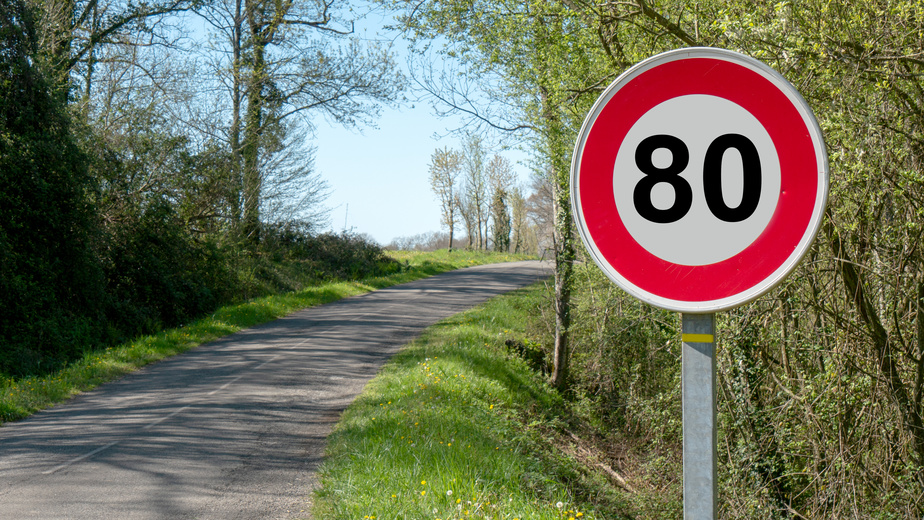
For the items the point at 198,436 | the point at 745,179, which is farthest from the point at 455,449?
the point at 745,179

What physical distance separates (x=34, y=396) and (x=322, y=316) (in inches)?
323

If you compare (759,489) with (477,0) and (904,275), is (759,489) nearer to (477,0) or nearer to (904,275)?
(904,275)

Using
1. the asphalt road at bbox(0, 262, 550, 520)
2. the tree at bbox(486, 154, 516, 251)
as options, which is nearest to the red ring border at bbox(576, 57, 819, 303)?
the asphalt road at bbox(0, 262, 550, 520)

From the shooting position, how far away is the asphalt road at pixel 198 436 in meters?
5.45

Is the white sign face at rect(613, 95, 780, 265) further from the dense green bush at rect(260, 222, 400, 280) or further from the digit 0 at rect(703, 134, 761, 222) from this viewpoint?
the dense green bush at rect(260, 222, 400, 280)

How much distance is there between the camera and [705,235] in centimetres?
173

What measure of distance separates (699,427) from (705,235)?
1.56 feet

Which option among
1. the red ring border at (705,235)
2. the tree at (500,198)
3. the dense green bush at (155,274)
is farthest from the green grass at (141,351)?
the tree at (500,198)

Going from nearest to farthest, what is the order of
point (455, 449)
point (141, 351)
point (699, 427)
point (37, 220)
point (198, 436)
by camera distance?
1. point (699, 427)
2. point (455, 449)
3. point (198, 436)
4. point (141, 351)
5. point (37, 220)

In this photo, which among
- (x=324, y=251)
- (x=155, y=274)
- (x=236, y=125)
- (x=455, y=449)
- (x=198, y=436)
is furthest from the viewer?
(x=324, y=251)

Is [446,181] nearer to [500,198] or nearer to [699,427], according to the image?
[500,198]

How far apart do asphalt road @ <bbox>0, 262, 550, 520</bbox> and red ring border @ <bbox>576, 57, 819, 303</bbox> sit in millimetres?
4227

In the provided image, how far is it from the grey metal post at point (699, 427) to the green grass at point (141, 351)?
29.0 feet

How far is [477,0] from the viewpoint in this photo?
9.21 metres
